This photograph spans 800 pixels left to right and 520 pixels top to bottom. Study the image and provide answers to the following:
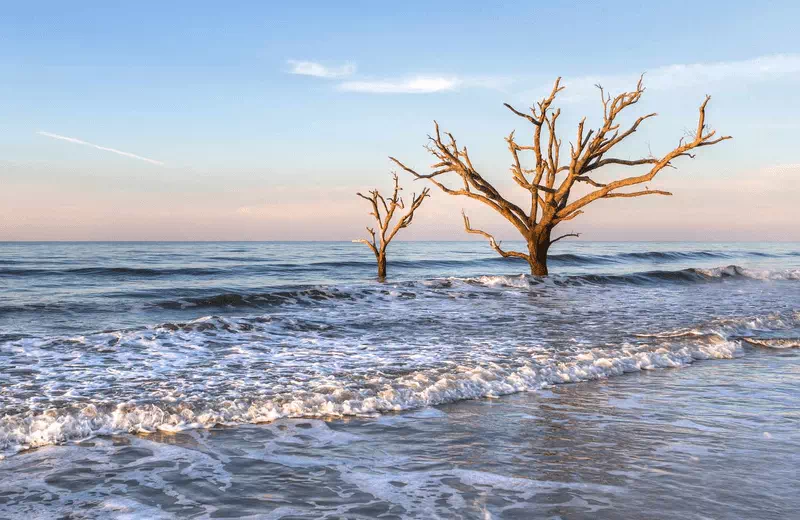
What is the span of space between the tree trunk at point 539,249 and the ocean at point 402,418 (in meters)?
6.68

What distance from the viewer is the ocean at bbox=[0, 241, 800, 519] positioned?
3.57 m

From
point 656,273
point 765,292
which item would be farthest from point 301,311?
point 656,273

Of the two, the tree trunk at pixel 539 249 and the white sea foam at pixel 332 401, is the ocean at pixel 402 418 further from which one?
the tree trunk at pixel 539 249

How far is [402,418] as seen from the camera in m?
5.38

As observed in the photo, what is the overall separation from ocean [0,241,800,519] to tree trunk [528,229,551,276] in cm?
668

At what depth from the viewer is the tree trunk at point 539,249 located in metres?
18.5

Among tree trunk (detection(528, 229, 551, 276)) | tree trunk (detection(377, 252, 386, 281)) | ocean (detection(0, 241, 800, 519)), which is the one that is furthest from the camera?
tree trunk (detection(377, 252, 386, 281))

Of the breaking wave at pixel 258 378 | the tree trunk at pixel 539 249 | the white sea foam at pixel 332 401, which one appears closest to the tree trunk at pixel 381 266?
the tree trunk at pixel 539 249

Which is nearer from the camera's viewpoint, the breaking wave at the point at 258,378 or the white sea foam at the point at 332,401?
the white sea foam at the point at 332,401

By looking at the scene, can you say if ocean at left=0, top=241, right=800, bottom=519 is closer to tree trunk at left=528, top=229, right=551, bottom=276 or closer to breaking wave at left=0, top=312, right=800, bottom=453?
breaking wave at left=0, top=312, right=800, bottom=453

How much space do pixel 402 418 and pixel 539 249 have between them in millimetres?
14309

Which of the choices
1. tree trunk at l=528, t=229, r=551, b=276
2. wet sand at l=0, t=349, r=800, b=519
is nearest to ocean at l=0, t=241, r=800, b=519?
wet sand at l=0, t=349, r=800, b=519

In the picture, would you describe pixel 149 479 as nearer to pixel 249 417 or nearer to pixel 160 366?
pixel 249 417

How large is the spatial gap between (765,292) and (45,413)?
2006cm
